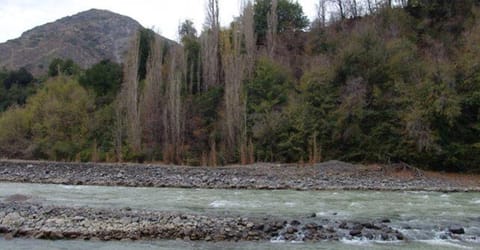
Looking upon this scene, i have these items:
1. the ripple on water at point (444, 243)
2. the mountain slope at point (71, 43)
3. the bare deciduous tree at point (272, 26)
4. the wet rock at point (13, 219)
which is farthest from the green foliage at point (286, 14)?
the mountain slope at point (71, 43)

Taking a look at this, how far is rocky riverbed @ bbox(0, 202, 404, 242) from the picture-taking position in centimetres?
1184

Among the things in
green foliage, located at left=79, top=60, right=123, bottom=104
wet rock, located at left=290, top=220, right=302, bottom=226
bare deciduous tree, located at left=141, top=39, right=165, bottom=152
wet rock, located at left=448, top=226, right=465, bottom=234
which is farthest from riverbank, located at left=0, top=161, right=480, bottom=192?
green foliage, located at left=79, top=60, right=123, bottom=104

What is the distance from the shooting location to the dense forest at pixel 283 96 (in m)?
28.2

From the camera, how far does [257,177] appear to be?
25.6 m

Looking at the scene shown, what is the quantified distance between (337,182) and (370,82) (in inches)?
353

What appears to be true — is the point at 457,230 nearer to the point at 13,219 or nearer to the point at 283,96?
the point at 13,219

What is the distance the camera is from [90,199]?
18609mm

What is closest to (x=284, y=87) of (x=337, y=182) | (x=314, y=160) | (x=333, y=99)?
(x=333, y=99)

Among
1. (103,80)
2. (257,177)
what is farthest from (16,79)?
(257,177)

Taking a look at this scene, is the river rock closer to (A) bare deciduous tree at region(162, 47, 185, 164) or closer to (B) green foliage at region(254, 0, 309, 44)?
(A) bare deciduous tree at region(162, 47, 185, 164)

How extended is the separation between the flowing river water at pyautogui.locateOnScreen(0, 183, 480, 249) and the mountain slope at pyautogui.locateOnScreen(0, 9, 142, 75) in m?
67.4

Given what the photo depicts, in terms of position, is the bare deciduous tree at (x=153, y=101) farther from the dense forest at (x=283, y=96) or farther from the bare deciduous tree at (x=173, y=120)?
the bare deciduous tree at (x=173, y=120)

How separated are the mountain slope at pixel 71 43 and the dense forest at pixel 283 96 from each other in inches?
1739

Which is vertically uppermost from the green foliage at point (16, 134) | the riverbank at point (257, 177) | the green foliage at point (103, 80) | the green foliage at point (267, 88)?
the green foliage at point (103, 80)
